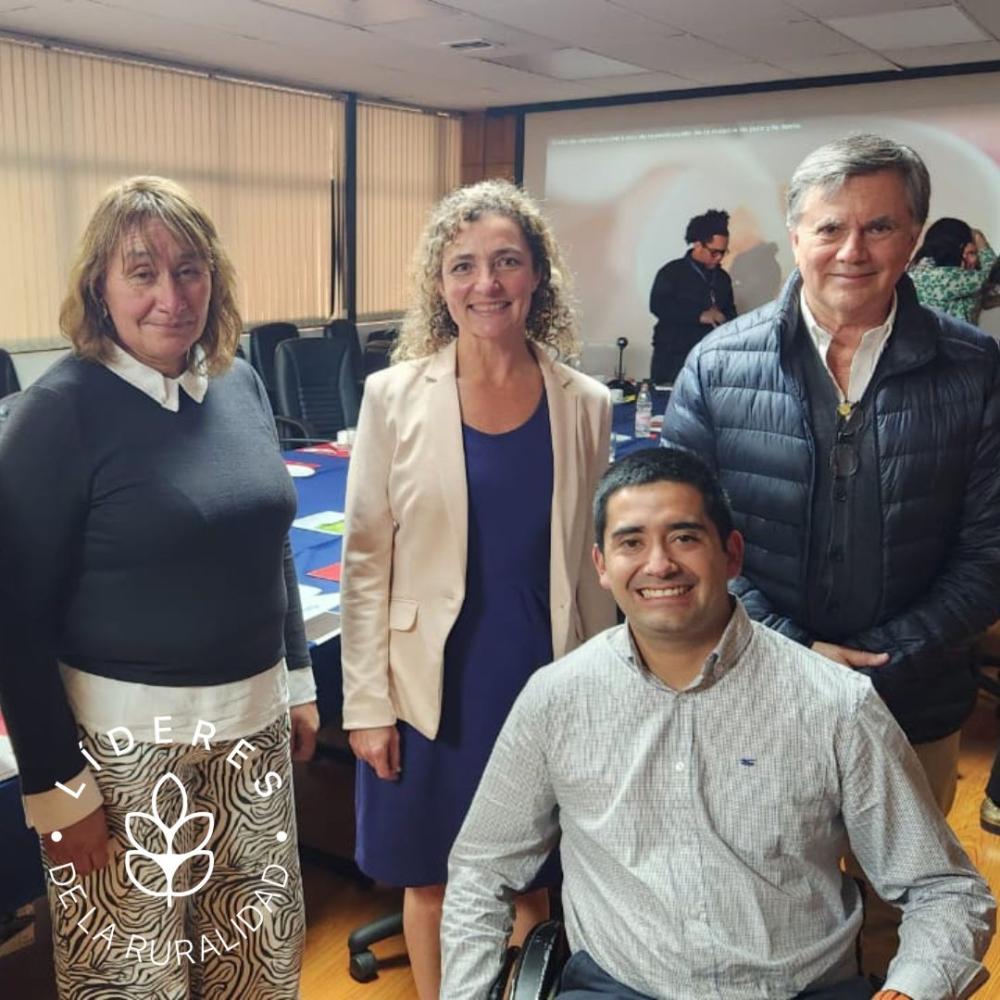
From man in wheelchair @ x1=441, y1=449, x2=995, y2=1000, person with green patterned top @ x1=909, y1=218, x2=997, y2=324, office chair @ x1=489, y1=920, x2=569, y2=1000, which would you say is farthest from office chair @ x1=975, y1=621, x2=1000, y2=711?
office chair @ x1=489, y1=920, x2=569, y2=1000

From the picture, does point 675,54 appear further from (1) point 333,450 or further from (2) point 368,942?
(2) point 368,942

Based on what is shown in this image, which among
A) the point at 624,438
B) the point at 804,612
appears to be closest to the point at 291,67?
the point at 624,438

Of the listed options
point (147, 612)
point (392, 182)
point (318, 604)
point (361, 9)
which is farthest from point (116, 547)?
point (392, 182)

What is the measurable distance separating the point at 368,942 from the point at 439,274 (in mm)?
1499

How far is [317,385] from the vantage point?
5.41 m

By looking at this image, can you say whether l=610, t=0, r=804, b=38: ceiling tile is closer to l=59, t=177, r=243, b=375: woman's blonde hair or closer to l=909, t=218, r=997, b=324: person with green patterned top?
l=909, t=218, r=997, b=324: person with green patterned top

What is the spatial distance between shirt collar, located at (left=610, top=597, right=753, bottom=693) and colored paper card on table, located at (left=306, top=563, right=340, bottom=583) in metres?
1.32

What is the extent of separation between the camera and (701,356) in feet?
5.71

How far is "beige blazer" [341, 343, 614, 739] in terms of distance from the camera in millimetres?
1706

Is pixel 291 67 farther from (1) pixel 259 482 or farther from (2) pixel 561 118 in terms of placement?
(1) pixel 259 482

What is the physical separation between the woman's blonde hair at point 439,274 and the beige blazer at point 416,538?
0.10m

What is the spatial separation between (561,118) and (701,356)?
6778 millimetres

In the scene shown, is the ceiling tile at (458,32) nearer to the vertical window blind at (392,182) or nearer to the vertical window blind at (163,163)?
the vertical window blind at (163,163)

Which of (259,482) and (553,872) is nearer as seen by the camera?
(259,482)
